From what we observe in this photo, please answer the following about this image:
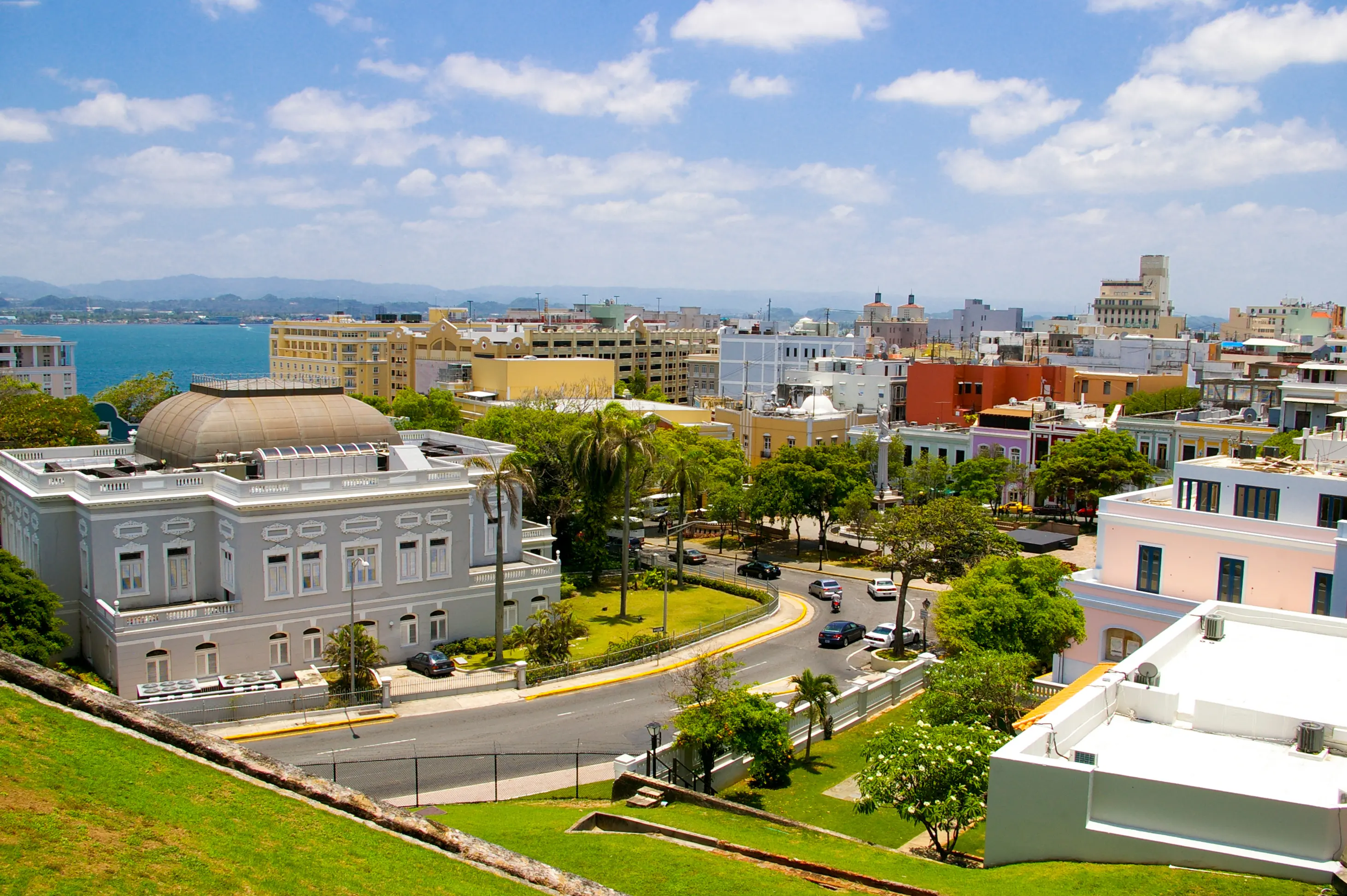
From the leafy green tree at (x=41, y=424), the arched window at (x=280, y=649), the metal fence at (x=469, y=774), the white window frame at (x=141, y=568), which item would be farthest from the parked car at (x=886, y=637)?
the leafy green tree at (x=41, y=424)

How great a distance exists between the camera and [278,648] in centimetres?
4219

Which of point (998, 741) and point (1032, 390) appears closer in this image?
point (998, 741)

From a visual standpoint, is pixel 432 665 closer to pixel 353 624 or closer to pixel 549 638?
pixel 353 624

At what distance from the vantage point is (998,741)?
2267 centimetres

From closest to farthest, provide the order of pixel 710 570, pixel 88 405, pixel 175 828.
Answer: pixel 175 828
pixel 710 570
pixel 88 405

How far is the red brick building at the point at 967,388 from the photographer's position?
340 feet

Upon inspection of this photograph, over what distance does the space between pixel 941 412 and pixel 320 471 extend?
71584 mm

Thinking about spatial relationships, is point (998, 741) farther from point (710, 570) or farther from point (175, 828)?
point (710, 570)

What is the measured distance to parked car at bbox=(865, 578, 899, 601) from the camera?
58.4m

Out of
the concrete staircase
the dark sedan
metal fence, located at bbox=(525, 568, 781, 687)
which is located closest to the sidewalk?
metal fence, located at bbox=(525, 568, 781, 687)

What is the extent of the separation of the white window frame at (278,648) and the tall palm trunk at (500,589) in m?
8.30

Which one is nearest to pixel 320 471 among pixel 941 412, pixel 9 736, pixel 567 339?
pixel 9 736

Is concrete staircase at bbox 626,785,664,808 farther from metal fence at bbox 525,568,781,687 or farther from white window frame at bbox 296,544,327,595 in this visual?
white window frame at bbox 296,544,327,595

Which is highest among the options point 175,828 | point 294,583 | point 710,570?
point 175,828
